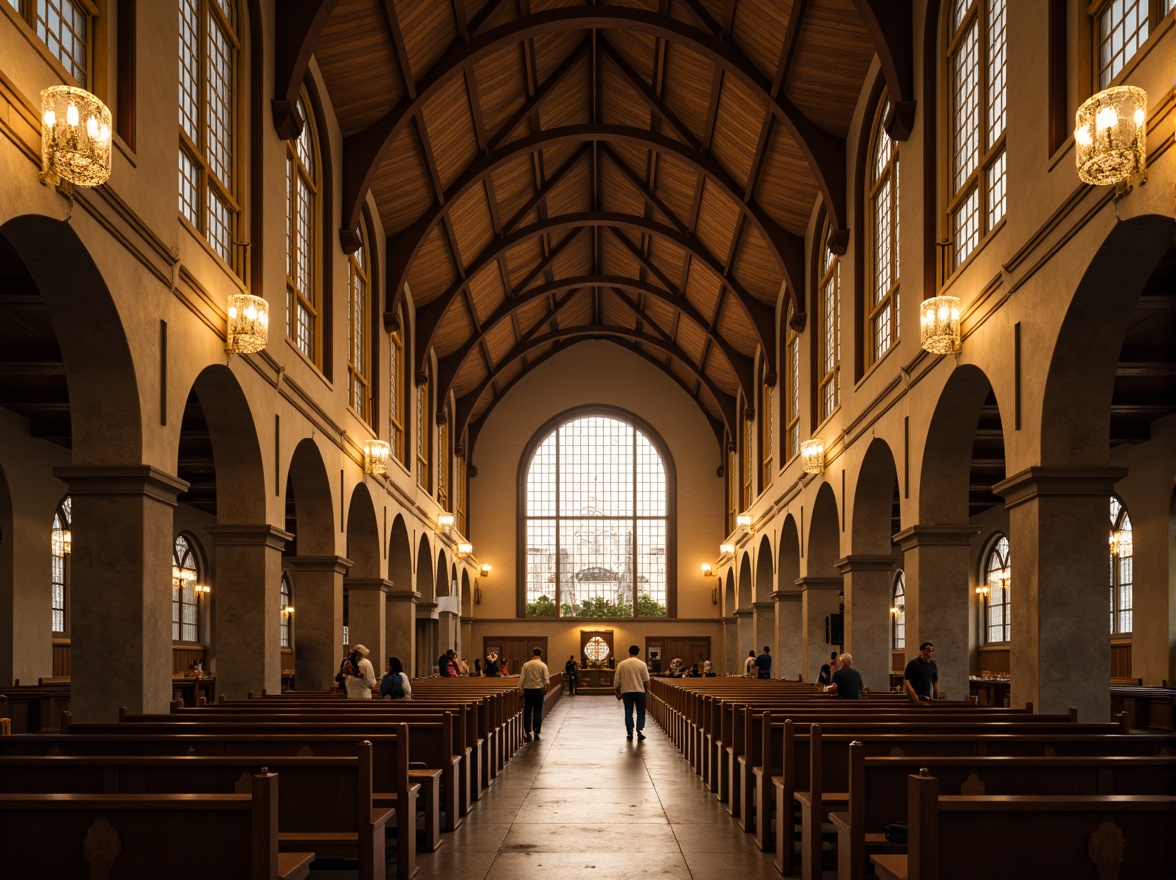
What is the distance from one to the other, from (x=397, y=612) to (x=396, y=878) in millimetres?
19341

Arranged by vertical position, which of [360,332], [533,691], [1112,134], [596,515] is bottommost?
[533,691]

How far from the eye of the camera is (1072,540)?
37.1 feet

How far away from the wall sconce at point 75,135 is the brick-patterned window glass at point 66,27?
1.20m

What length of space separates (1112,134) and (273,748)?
6.85 metres

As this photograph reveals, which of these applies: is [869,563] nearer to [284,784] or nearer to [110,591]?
[110,591]

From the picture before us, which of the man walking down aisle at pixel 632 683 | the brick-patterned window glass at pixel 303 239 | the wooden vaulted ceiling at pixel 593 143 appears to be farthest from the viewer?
the man walking down aisle at pixel 632 683

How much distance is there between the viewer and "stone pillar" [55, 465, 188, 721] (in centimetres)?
1089

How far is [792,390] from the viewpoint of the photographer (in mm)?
27375

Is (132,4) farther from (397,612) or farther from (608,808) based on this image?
(397,612)

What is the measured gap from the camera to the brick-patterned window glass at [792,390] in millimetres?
26056

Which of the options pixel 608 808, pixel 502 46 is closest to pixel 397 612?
pixel 502 46

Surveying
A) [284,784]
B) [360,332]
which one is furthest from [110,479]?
[360,332]

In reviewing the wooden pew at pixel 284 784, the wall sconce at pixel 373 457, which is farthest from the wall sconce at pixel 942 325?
the wall sconce at pixel 373 457

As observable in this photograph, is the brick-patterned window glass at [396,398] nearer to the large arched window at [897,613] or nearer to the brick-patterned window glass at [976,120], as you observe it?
the brick-patterned window glass at [976,120]
